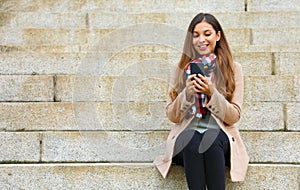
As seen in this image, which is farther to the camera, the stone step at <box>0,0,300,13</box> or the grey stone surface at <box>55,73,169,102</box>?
the stone step at <box>0,0,300,13</box>

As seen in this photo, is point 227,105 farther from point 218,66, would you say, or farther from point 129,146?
point 129,146

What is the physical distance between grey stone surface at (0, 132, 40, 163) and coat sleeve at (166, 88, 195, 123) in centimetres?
87

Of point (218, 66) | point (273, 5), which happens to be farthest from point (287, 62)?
point (273, 5)

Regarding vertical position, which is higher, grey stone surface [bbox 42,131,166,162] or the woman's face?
the woman's face

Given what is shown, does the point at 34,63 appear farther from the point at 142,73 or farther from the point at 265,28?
the point at 265,28

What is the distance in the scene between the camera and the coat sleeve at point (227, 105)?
3490mm

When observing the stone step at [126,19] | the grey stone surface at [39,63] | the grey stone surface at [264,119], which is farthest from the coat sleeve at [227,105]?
the stone step at [126,19]

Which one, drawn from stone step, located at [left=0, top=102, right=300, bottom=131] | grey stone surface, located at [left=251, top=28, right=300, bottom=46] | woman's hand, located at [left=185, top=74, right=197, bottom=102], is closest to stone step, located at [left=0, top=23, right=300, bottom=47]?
grey stone surface, located at [left=251, top=28, right=300, bottom=46]

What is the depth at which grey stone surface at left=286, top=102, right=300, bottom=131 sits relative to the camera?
413 centimetres

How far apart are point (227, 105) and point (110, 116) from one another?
37.6 inches

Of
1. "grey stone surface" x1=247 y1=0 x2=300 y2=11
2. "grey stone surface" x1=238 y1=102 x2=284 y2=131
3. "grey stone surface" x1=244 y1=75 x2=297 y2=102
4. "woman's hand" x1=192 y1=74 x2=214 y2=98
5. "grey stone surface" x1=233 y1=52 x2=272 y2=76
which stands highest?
"grey stone surface" x1=247 y1=0 x2=300 y2=11

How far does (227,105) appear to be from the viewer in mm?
3527

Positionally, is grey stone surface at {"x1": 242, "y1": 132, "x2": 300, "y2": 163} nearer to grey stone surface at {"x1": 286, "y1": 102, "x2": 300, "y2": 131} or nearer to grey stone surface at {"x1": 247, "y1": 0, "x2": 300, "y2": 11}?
grey stone surface at {"x1": 286, "y1": 102, "x2": 300, "y2": 131}

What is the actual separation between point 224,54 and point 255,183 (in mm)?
725
